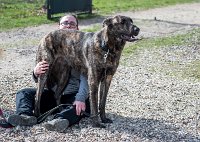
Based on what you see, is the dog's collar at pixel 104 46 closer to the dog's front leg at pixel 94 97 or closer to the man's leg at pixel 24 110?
the dog's front leg at pixel 94 97

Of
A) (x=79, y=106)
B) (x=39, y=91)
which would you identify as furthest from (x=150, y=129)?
(x=39, y=91)

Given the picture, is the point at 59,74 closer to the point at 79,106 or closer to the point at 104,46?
the point at 79,106

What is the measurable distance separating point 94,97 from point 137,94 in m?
2.26

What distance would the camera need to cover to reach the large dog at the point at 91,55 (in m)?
6.37

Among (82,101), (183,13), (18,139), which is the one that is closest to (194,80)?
(82,101)

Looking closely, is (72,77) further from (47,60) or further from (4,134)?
(4,134)

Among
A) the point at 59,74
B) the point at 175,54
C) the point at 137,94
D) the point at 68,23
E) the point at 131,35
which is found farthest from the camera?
the point at 175,54

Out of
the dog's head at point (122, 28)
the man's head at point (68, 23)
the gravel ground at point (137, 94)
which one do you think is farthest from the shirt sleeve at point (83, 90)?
the dog's head at point (122, 28)

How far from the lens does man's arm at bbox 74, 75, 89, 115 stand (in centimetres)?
677

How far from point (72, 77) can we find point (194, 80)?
3614 millimetres

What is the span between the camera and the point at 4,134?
21.4 ft

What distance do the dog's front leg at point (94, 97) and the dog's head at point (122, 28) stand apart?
66cm

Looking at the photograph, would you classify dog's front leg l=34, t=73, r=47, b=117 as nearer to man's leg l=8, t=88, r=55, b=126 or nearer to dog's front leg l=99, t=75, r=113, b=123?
man's leg l=8, t=88, r=55, b=126

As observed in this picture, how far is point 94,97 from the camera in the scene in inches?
264
